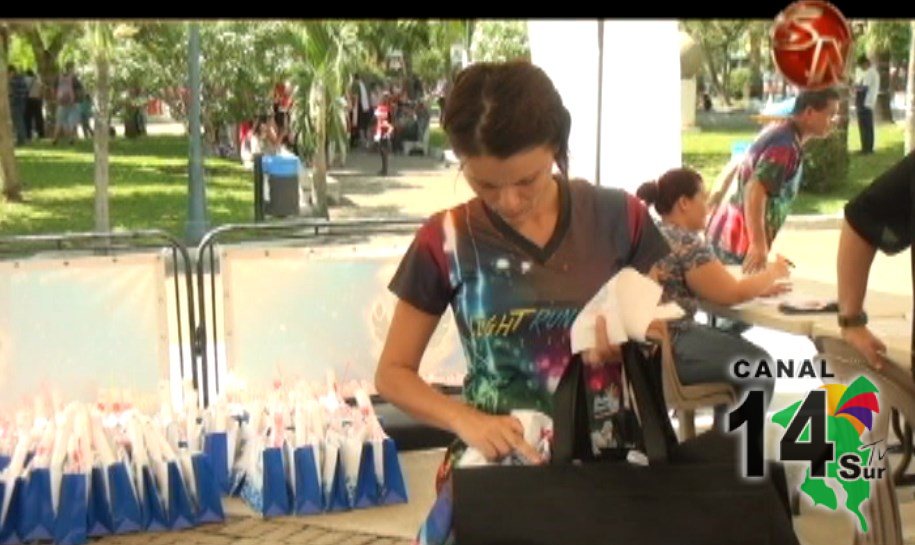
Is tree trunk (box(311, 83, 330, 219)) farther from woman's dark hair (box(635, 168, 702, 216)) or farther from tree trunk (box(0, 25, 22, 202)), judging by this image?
woman's dark hair (box(635, 168, 702, 216))

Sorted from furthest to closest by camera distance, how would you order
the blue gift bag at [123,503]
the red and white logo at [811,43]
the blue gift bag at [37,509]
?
the blue gift bag at [123,503], the blue gift bag at [37,509], the red and white logo at [811,43]

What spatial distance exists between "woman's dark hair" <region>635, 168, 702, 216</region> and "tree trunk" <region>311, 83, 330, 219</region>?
18.6ft

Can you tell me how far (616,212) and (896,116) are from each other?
74.9 ft

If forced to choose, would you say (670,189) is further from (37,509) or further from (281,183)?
(281,183)

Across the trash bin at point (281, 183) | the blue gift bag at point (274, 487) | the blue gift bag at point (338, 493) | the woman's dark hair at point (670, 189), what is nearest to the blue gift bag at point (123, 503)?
the blue gift bag at point (274, 487)

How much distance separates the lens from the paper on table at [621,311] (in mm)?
1711

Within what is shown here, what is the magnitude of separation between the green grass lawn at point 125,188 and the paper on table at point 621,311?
10101mm

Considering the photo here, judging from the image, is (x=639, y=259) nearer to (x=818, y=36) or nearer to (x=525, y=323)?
(x=525, y=323)

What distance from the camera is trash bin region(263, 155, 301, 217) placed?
12.1m

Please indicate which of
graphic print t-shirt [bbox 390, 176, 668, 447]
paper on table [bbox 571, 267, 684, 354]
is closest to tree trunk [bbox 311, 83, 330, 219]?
graphic print t-shirt [bbox 390, 176, 668, 447]

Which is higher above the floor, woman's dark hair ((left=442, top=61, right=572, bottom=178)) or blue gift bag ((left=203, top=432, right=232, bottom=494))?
woman's dark hair ((left=442, top=61, right=572, bottom=178))

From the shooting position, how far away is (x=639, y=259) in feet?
6.23

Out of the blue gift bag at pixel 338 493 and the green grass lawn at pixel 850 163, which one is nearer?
the blue gift bag at pixel 338 493

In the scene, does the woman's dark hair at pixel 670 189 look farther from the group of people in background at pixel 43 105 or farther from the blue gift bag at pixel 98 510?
the group of people in background at pixel 43 105
